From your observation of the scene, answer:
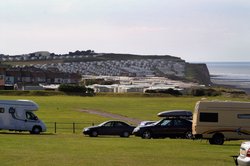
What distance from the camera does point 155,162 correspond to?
22.7m

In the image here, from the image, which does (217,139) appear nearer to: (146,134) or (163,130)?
(163,130)

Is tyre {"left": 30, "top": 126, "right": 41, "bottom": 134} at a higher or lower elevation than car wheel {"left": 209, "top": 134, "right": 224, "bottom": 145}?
lower

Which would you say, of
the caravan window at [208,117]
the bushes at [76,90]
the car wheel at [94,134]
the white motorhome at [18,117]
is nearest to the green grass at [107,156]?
the caravan window at [208,117]

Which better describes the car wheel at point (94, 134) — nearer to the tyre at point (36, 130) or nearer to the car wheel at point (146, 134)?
the tyre at point (36, 130)

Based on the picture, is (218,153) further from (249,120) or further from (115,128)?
(115,128)

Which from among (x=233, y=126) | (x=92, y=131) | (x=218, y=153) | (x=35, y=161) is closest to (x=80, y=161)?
(x=35, y=161)

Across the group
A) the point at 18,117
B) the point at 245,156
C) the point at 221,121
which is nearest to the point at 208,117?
the point at 221,121

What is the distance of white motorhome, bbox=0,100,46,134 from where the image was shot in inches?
1720

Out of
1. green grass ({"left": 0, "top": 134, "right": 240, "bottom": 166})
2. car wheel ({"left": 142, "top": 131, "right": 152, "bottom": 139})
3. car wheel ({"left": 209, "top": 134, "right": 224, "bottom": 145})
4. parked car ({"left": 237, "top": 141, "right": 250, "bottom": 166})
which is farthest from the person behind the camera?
car wheel ({"left": 142, "top": 131, "right": 152, "bottom": 139})

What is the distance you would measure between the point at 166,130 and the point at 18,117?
11.1 metres

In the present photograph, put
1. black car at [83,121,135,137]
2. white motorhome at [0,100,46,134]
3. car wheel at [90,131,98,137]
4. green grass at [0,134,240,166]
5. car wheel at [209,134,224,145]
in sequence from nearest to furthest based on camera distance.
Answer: green grass at [0,134,240,166]
car wheel at [209,134,224,145]
white motorhome at [0,100,46,134]
car wheel at [90,131,98,137]
black car at [83,121,135,137]

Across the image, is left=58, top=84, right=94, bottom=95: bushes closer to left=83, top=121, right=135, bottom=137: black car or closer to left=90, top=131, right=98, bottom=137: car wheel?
left=83, top=121, right=135, bottom=137: black car

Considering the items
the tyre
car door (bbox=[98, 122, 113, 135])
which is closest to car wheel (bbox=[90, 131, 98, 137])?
car door (bbox=[98, 122, 113, 135])

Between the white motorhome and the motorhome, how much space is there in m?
14.0
